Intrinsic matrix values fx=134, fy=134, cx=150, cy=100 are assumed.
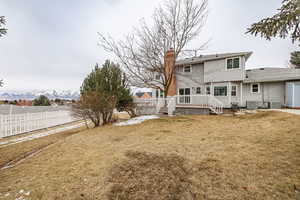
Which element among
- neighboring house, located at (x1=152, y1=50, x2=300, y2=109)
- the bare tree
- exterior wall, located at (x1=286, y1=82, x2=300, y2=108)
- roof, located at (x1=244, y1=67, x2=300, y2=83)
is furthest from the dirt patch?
exterior wall, located at (x1=286, y1=82, x2=300, y2=108)

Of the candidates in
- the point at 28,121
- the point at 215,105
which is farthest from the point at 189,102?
the point at 28,121

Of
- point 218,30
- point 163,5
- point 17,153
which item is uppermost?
point 163,5

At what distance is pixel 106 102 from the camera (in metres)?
8.30

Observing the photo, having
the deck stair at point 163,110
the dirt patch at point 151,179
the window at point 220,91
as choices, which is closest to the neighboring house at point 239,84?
the window at point 220,91

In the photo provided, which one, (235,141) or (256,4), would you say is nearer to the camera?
(235,141)

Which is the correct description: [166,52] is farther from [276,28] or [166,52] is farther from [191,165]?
[191,165]

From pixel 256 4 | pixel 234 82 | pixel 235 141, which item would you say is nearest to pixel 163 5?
pixel 256 4

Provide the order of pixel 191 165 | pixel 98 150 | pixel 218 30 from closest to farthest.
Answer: pixel 191 165 → pixel 98 150 → pixel 218 30

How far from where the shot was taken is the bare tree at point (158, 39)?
10492 millimetres

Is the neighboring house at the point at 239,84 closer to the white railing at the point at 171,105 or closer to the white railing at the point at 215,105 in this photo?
the white railing at the point at 215,105

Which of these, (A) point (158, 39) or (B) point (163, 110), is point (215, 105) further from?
(A) point (158, 39)

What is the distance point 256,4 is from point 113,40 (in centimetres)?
1073

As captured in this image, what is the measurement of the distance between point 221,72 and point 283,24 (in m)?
10.9

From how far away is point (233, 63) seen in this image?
13.3 m
